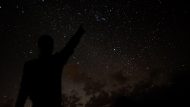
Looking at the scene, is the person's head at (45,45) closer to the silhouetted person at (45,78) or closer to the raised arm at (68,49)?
the silhouetted person at (45,78)

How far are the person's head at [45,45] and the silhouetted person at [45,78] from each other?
0.04 ft

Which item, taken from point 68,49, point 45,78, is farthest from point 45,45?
point 45,78

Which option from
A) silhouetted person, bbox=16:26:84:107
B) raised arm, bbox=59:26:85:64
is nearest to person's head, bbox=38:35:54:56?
silhouetted person, bbox=16:26:84:107

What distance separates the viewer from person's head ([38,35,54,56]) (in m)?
3.23

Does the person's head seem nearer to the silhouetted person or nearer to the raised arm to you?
the silhouetted person

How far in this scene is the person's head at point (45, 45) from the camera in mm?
3234

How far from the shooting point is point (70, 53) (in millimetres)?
3186

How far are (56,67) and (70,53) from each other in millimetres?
237

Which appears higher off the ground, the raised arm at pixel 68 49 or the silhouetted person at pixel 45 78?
the raised arm at pixel 68 49

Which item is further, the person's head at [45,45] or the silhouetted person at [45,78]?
the person's head at [45,45]

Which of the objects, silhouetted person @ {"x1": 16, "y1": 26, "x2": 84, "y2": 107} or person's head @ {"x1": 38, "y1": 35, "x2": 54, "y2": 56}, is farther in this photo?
person's head @ {"x1": 38, "y1": 35, "x2": 54, "y2": 56}

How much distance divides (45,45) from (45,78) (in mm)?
416

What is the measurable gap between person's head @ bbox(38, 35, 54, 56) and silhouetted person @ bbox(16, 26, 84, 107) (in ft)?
0.04

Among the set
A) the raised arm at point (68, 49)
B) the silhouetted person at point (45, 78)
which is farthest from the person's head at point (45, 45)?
the raised arm at point (68, 49)
